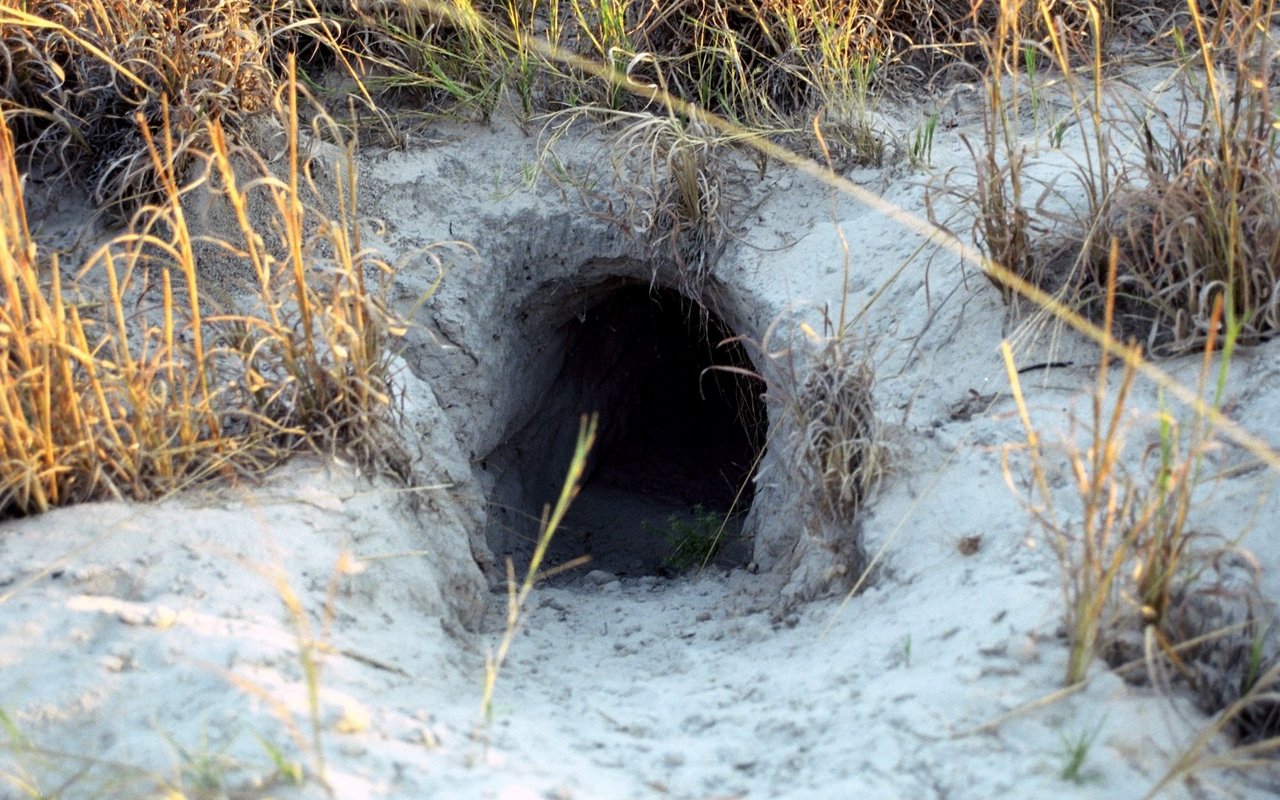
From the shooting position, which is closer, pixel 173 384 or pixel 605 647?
pixel 173 384

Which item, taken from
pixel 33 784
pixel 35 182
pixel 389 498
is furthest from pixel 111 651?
pixel 35 182

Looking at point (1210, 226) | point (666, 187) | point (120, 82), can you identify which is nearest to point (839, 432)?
point (1210, 226)

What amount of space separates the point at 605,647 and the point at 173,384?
1.13m

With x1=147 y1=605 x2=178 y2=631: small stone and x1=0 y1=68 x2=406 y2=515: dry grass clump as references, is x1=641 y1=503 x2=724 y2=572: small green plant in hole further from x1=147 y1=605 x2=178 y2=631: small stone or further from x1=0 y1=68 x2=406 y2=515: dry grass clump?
x1=147 y1=605 x2=178 y2=631: small stone

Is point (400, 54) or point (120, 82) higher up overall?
point (400, 54)

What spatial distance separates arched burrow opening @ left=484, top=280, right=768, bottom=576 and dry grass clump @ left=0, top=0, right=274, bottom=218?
1.27m

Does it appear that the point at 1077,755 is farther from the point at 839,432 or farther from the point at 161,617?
the point at 161,617

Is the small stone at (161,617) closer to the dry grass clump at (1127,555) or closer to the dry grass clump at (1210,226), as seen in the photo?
the dry grass clump at (1127,555)

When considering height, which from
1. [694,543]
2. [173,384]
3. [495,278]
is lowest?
[694,543]

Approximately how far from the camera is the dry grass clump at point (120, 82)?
3059mm

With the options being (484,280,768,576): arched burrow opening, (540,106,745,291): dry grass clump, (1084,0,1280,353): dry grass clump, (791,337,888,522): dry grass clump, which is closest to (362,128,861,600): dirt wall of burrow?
(540,106,745,291): dry grass clump

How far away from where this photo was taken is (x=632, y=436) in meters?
5.27

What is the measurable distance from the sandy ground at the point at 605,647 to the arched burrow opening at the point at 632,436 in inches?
34.2

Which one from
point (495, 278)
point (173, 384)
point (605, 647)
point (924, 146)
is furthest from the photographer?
point (495, 278)
